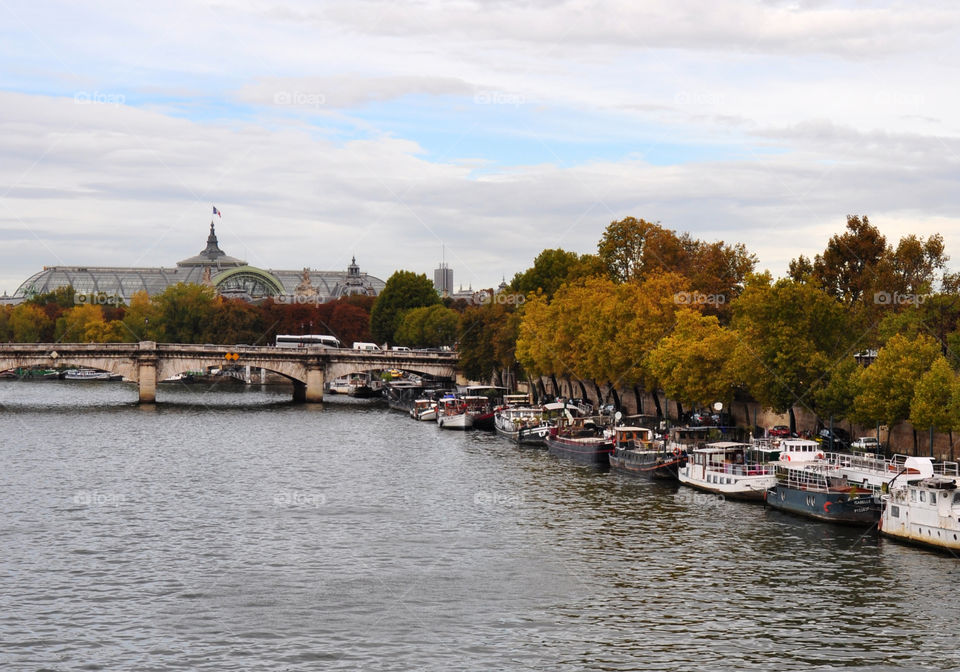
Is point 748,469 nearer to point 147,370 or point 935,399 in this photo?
point 935,399

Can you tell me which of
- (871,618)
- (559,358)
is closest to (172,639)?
(871,618)

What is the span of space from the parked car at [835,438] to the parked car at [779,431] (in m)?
2.66

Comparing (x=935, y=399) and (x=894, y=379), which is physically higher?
(x=894, y=379)

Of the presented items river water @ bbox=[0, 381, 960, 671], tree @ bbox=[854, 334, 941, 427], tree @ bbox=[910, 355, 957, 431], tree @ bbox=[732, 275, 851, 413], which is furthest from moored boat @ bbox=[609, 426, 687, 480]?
tree @ bbox=[910, 355, 957, 431]

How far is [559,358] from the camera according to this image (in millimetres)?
121625

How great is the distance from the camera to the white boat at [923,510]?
53031mm

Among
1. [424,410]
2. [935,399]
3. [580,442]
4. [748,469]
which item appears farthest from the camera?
[424,410]

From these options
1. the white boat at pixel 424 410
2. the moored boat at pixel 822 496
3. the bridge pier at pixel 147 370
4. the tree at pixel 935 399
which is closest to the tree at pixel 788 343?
the tree at pixel 935 399

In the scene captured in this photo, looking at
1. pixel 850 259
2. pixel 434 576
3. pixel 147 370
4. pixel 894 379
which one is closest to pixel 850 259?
pixel 850 259

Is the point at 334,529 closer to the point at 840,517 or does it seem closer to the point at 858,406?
the point at 840,517

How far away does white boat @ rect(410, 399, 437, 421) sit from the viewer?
420 ft

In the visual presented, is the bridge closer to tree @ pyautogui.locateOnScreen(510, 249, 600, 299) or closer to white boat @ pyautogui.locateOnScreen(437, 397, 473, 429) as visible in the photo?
tree @ pyautogui.locateOnScreen(510, 249, 600, 299)

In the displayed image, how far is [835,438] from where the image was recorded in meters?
82.6

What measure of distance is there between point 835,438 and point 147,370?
9087 cm
